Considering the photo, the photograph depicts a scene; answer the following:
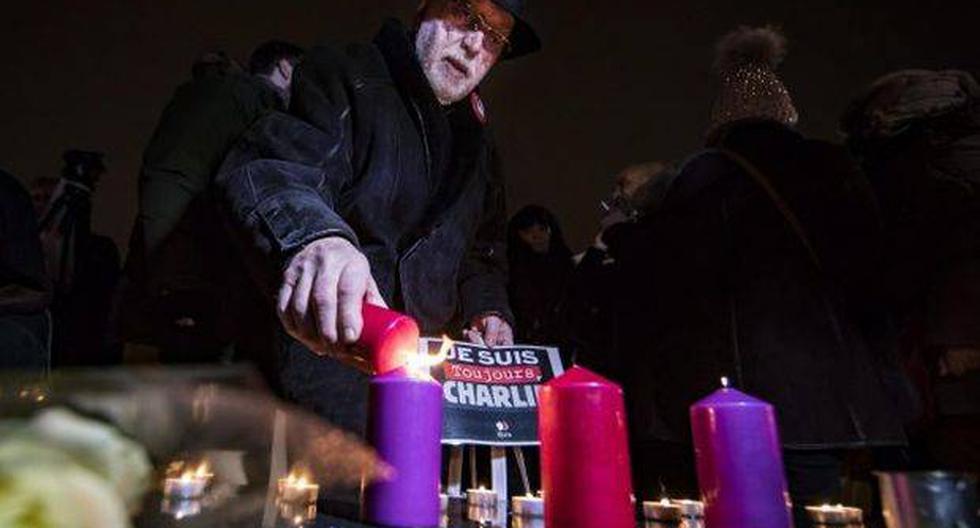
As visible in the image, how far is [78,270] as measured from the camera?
8.32 feet

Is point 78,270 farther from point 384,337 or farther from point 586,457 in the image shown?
point 586,457

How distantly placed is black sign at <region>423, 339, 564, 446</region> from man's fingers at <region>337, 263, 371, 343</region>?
84 centimetres

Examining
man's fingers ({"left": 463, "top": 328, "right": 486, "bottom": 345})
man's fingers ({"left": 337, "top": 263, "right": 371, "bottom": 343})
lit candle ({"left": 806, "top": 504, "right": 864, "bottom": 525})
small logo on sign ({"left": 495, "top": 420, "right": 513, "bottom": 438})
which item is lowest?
lit candle ({"left": 806, "top": 504, "right": 864, "bottom": 525})

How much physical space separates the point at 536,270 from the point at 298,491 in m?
2.33

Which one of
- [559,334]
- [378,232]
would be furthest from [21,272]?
[559,334]

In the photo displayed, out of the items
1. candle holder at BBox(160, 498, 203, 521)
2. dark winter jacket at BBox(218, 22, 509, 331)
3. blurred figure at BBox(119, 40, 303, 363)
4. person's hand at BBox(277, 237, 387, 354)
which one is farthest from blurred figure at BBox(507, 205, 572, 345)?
person's hand at BBox(277, 237, 387, 354)

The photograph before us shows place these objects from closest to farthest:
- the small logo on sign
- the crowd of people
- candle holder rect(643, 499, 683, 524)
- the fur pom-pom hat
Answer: candle holder rect(643, 499, 683, 524)
the crowd of people
the small logo on sign
the fur pom-pom hat

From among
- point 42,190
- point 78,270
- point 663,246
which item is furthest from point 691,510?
point 42,190

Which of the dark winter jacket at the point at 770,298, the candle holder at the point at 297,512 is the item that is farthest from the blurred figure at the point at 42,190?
the dark winter jacket at the point at 770,298

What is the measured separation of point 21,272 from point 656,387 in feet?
5.85

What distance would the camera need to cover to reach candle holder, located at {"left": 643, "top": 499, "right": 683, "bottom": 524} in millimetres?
1089

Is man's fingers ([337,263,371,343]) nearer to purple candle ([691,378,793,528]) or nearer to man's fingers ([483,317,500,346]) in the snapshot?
purple candle ([691,378,793,528])

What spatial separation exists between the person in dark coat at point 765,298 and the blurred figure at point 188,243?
1.18 m

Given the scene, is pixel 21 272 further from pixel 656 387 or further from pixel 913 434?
pixel 913 434
